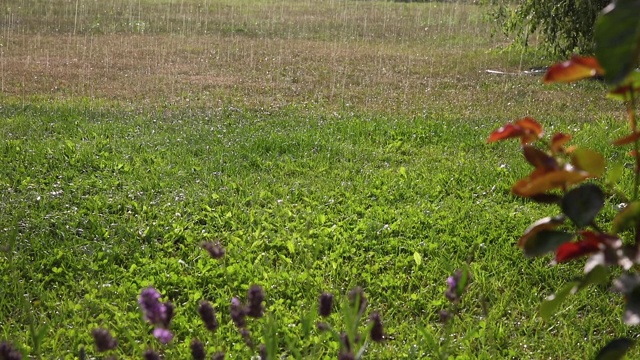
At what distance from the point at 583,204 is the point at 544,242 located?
12 cm

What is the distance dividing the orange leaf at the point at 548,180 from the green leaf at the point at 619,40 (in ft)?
0.56

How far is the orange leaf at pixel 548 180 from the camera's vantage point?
107cm

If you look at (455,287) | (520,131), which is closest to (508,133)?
(520,131)

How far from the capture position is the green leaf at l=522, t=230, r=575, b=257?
1165mm

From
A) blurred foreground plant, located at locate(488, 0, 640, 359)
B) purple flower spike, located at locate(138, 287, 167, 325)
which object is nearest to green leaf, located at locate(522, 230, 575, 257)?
blurred foreground plant, located at locate(488, 0, 640, 359)

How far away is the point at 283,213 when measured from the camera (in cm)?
418

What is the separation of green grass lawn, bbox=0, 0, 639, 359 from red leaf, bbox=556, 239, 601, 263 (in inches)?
18.8

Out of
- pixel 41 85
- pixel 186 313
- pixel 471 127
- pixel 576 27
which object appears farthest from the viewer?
pixel 576 27

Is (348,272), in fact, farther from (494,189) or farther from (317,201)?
(494,189)

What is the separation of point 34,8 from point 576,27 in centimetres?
1293

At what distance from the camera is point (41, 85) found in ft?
29.3

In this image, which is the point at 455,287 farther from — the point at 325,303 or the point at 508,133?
the point at 508,133

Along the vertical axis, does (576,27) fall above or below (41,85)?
above

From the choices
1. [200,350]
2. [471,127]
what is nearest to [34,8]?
[471,127]
